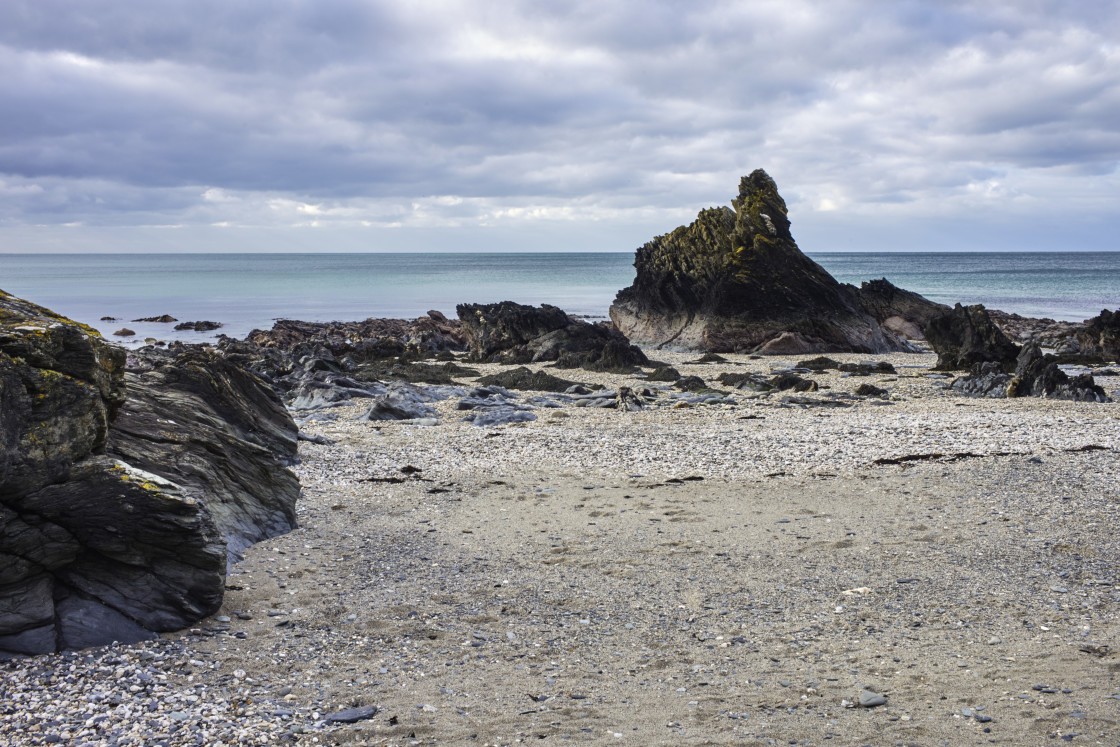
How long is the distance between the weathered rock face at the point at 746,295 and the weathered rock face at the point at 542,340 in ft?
19.1

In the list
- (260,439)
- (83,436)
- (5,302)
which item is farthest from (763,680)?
(260,439)

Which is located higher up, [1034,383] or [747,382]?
[1034,383]

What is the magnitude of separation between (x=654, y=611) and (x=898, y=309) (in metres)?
36.9

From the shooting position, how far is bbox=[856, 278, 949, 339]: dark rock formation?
3822 centimetres

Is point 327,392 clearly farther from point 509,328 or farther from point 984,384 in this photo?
point 984,384

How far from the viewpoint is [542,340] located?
31266 mm

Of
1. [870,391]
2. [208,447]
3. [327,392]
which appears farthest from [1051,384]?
[208,447]

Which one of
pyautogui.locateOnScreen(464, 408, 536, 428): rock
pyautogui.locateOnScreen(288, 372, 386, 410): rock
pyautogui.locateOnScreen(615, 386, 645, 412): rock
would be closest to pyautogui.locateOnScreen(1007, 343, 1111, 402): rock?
pyautogui.locateOnScreen(615, 386, 645, 412): rock

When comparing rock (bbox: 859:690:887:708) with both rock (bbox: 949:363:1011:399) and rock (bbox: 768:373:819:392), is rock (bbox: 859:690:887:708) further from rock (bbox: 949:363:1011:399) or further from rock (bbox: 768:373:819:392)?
rock (bbox: 949:363:1011:399)

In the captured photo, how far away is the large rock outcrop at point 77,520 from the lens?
18.0 ft

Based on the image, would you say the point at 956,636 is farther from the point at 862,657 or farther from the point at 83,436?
Result: the point at 83,436

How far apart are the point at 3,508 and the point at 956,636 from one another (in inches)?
294

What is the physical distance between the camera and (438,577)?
7871mm

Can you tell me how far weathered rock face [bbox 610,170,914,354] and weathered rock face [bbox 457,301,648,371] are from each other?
5.81 metres
